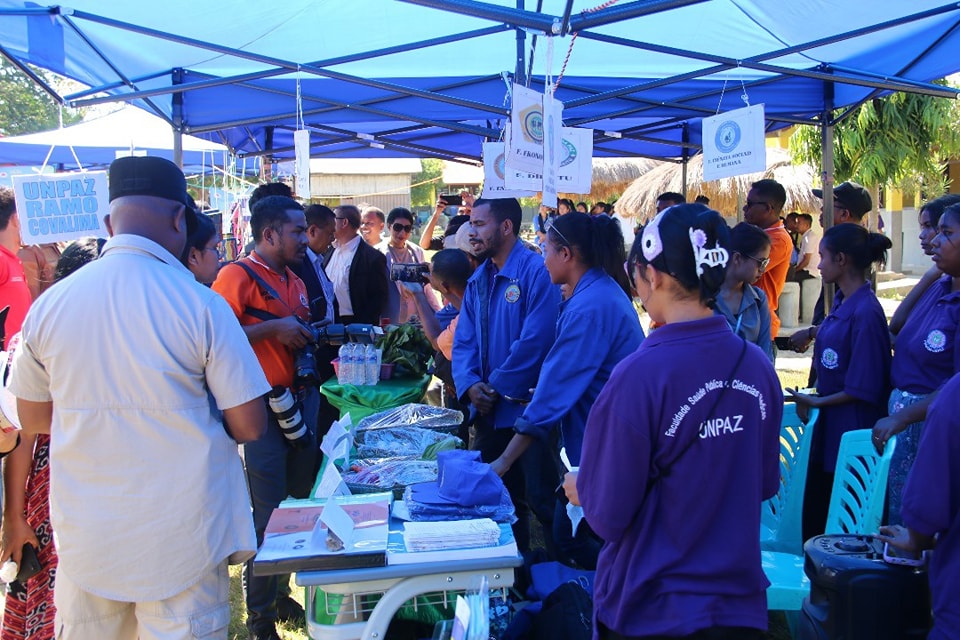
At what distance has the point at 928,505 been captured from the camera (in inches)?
73.5

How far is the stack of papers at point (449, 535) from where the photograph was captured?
2.25m

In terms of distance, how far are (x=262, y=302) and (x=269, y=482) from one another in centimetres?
88

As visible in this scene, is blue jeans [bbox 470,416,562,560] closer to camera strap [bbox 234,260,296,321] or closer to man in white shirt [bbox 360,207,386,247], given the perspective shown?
camera strap [bbox 234,260,296,321]

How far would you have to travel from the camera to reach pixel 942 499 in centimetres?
185

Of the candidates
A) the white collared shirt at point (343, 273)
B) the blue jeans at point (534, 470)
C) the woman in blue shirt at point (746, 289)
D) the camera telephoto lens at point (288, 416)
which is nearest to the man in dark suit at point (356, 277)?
the white collared shirt at point (343, 273)

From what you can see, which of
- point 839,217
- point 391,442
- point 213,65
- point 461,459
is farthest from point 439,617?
point 213,65

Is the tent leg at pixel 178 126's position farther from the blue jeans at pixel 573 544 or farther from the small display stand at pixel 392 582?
the small display stand at pixel 392 582

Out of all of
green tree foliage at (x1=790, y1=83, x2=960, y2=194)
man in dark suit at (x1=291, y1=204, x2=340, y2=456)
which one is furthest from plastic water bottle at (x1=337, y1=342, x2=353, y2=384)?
green tree foliage at (x1=790, y1=83, x2=960, y2=194)

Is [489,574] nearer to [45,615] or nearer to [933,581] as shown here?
[933,581]

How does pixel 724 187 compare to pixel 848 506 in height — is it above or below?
above

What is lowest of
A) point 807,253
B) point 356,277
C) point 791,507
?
point 791,507

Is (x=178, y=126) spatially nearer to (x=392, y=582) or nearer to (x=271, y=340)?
(x=271, y=340)

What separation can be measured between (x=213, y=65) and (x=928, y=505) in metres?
5.62

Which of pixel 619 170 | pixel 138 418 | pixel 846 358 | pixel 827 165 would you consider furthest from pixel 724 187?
pixel 138 418
